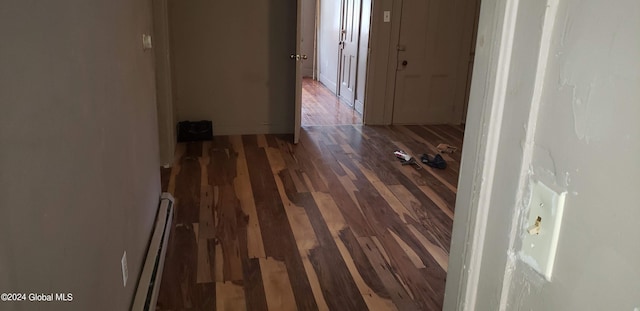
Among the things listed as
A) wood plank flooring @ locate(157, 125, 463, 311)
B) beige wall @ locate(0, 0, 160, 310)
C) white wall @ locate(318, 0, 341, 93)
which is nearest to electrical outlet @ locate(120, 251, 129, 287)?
beige wall @ locate(0, 0, 160, 310)

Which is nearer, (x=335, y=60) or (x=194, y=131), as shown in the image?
(x=194, y=131)

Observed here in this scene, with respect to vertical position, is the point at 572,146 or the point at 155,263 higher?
the point at 572,146

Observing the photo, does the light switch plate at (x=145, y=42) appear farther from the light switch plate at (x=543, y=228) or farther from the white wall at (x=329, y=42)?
the white wall at (x=329, y=42)

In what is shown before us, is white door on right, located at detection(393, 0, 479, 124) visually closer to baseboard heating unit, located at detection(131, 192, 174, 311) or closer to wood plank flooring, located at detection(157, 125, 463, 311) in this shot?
wood plank flooring, located at detection(157, 125, 463, 311)

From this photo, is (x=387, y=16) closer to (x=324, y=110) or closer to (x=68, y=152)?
(x=324, y=110)

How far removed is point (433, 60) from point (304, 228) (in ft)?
11.7

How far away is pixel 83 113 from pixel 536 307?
50.7 inches

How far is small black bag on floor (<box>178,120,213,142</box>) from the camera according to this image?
5.04 m

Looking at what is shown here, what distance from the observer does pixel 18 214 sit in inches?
37.3

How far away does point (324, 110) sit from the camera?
6.89 metres

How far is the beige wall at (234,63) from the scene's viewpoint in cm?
498

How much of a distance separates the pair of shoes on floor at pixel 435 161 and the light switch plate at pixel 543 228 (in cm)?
390

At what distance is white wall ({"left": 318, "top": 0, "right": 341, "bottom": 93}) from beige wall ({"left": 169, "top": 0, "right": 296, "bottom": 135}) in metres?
2.51

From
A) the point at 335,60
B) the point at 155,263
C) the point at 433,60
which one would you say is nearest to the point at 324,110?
the point at 335,60
